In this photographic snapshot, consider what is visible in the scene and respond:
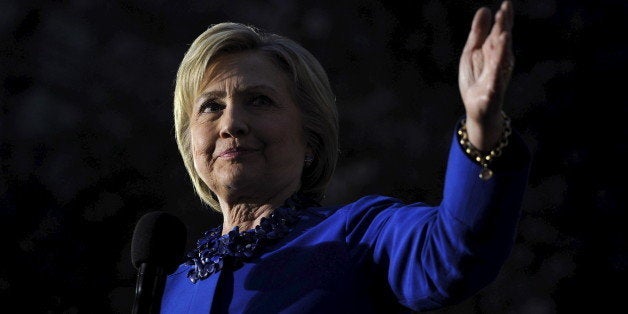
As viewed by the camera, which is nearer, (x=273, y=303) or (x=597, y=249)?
(x=273, y=303)

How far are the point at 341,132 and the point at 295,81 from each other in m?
1.37

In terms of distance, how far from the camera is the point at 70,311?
3.26 m

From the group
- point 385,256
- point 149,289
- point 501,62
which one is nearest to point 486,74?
point 501,62

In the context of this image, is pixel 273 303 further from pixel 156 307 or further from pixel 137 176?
pixel 137 176

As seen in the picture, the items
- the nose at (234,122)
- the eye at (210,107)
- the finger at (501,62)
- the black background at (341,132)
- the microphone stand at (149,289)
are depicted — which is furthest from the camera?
the black background at (341,132)

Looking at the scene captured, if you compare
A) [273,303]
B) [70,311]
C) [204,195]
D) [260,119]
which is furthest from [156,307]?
[70,311]

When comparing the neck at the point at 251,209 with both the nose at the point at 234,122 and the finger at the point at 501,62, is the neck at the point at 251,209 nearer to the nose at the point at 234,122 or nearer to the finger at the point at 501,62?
the nose at the point at 234,122

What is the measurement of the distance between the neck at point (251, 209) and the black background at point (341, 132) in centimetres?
144

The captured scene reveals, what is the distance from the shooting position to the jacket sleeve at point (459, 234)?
3.68 ft

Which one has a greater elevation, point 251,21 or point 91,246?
point 251,21

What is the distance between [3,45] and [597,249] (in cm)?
226

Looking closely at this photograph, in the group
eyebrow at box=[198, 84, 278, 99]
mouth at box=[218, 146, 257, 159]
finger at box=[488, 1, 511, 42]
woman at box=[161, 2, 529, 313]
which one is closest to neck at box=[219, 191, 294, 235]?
woman at box=[161, 2, 529, 313]

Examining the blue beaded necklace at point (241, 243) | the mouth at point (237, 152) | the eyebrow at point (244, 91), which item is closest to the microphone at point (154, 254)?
the blue beaded necklace at point (241, 243)

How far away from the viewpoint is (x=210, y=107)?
1841 mm
